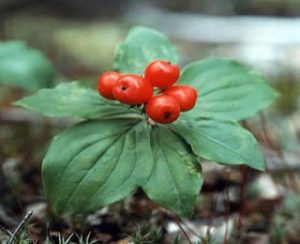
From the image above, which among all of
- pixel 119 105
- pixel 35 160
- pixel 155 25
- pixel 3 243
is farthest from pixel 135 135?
pixel 155 25

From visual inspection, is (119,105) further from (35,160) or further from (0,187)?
(35,160)

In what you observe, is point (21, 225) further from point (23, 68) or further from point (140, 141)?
point (23, 68)

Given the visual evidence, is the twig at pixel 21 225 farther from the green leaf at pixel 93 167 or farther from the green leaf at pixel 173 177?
the green leaf at pixel 173 177

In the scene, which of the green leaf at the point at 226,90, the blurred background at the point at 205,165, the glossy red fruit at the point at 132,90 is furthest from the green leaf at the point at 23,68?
the glossy red fruit at the point at 132,90

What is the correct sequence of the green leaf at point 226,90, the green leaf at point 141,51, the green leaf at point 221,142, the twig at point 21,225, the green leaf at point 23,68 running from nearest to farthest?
1. the twig at point 21,225
2. the green leaf at point 221,142
3. the green leaf at point 226,90
4. the green leaf at point 141,51
5. the green leaf at point 23,68

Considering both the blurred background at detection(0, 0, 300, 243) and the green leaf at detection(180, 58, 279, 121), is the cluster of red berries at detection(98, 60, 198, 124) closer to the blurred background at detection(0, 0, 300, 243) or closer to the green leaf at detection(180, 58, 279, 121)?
the green leaf at detection(180, 58, 279, 121)

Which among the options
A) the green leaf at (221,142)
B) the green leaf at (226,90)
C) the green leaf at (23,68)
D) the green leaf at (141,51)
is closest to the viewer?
the green leaf at (221,142)

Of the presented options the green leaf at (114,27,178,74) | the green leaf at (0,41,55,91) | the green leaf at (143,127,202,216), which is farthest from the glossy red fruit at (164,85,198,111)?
the green leaf at (0,41,55,91)
